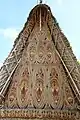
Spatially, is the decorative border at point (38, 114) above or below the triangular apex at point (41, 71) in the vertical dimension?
below

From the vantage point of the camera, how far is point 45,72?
5.55m

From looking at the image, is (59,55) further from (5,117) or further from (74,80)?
(5,117)

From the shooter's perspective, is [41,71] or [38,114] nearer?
[38,114]

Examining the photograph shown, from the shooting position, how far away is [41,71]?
554 cm

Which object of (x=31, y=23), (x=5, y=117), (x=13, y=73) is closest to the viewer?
(x=5, y=117)

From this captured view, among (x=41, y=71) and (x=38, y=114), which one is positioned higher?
(x=41, y=71)

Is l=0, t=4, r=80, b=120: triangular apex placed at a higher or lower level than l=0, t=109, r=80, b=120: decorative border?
higher

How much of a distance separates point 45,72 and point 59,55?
0.44 meters

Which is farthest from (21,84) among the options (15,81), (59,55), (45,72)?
Answer: (59,55)

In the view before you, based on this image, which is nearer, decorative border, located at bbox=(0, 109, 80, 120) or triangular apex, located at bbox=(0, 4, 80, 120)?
decorative border, located at bbox=(0, 109, 80, 120)

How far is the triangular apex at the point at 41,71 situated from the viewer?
5.30 m

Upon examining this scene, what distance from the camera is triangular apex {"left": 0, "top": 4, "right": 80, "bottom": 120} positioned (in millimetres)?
5305

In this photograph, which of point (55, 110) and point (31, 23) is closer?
point (55, 110)

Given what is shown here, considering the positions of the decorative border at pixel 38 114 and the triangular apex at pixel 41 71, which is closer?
the decorative border at pixel 38 114
